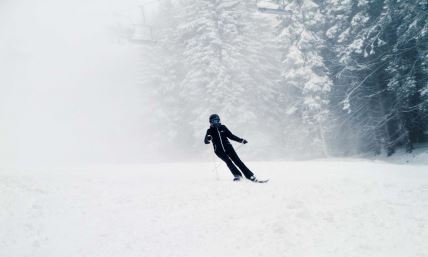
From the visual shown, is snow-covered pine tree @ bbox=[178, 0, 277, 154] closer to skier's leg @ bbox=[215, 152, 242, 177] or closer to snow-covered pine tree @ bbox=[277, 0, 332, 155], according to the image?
snow-covered pine tree @ bbox=[277, 0, 332, 155]

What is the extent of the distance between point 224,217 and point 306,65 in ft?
67.2

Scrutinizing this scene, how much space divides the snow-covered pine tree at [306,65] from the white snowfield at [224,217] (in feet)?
51.6

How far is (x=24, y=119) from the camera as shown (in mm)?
51000

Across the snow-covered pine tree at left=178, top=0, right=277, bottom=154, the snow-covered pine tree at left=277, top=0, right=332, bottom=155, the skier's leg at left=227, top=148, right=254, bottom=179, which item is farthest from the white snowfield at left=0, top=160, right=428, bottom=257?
the snow-covered pine tree at left=178, top=0, right=277, bottom=154

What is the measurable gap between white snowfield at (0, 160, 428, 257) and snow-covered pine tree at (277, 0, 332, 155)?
1574 cm

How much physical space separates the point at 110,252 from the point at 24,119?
170 ft

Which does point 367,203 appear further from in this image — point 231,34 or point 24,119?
point 24,119

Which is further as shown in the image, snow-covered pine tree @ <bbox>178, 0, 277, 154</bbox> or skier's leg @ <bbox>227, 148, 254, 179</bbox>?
snow-covered pine tree @ <bbox>178, 0, 277, 154</bbox>

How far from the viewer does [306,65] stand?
25.2 m

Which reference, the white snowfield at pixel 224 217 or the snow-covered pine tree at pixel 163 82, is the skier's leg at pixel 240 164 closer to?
the white snowfield at pixel 224 217

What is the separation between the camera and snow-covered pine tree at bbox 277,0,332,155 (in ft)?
81.4

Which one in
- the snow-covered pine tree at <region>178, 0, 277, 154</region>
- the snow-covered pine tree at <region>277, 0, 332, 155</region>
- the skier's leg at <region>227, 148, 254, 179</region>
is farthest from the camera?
the snow-covered pine tree at <region>178, 0, 277, 154</region>

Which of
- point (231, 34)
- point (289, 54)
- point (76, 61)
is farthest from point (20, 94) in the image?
point (289, 54)

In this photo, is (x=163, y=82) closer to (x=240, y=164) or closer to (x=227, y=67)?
(x=227, y=67)
